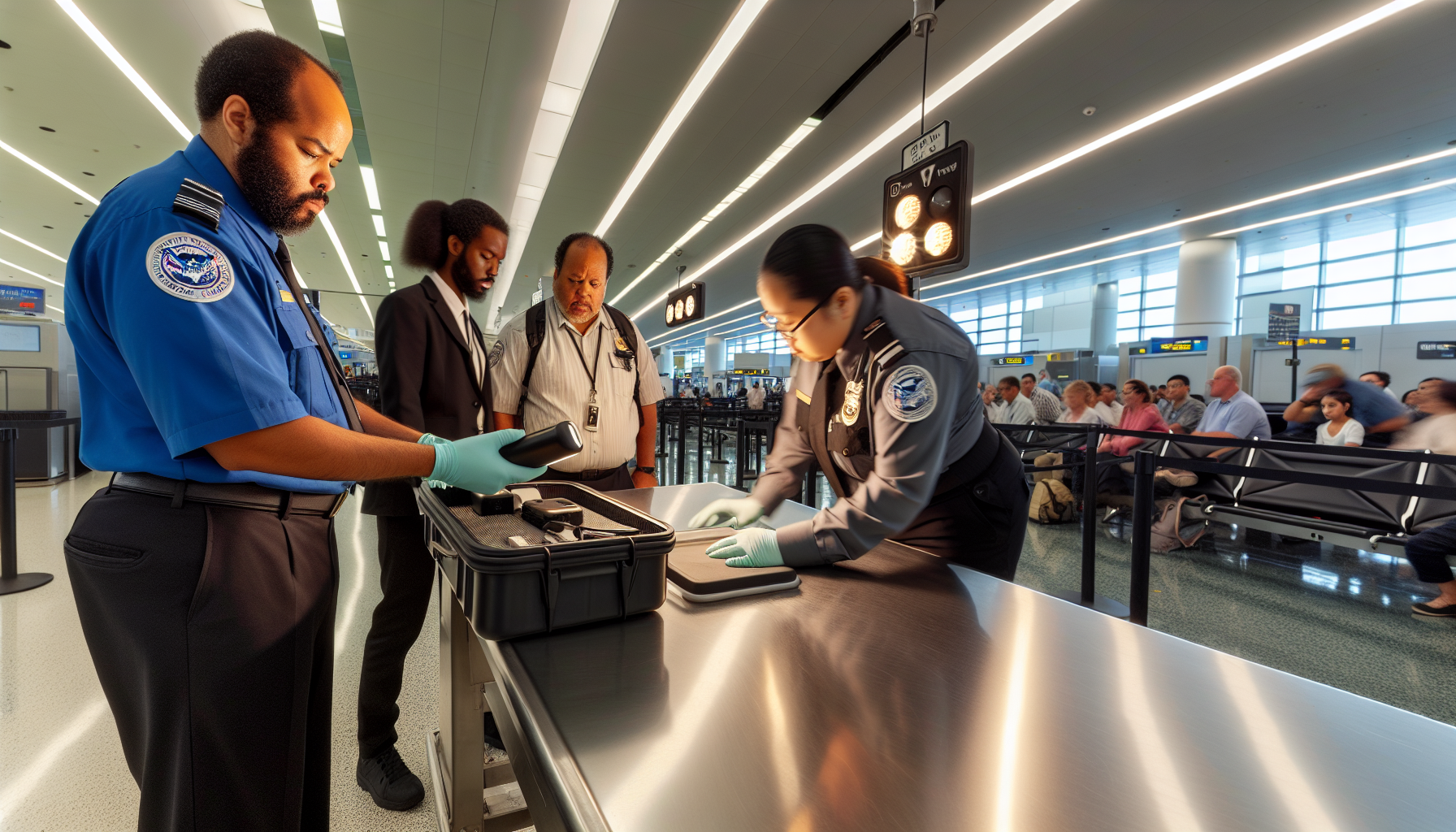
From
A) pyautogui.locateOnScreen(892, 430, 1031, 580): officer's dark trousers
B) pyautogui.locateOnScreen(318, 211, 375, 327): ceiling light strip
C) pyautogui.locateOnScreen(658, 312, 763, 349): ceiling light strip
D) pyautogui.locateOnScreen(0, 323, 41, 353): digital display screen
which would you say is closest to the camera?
pyautogui.locateOnScreen(892, 430, 1031, 580): officer's dark trousers

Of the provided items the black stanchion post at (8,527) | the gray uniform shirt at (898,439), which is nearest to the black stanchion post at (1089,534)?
the gray uniform shirt at (898,439)

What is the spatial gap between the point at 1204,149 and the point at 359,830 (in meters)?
9.36

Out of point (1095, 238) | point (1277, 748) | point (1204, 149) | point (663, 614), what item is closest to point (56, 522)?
point (663, 614)

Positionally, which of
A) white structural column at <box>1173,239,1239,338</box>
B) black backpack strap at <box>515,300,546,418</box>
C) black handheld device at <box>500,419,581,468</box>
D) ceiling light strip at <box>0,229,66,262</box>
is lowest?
black handheld device at <box>500,419,581,468</box>

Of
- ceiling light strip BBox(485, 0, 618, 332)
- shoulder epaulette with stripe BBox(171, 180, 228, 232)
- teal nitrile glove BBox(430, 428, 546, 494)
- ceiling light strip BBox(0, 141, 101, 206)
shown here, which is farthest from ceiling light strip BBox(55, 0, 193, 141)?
teal nitrile glove BBox(430, 428, 546, 494)

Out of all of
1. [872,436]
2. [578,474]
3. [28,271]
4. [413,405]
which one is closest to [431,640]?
[578,474]

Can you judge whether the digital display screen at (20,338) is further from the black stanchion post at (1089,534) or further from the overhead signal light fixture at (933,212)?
the black stanchion post at (1089,534)

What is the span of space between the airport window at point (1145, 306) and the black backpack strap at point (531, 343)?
56.2ft

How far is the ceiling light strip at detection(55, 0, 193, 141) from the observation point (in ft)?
15.9

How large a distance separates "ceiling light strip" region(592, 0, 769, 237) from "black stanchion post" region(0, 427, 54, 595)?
524 centimetres

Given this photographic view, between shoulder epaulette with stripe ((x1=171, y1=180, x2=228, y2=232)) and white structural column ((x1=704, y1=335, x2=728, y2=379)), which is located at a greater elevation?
white structural column ((x1=704, y1=335, x2=728, y2=379))

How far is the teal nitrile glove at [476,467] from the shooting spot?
97 cm

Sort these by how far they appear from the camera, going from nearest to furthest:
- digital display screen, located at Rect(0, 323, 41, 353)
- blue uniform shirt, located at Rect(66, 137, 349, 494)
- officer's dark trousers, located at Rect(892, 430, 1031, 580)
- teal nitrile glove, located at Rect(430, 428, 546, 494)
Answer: blue uniform shirt, located at Rect(66, 137, 349, 494) < teal nitrile glove, located at Rect(430, 428, 546, 494) < officer's dark trousers, located at Rect(892, 430, 1031, 580) < digital display screen, located at Rect(0, 323, 41, 353)

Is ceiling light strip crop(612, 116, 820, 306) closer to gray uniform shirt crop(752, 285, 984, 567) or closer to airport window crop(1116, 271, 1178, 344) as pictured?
gray uniform shirt crop(752, 285, 984, 567)
